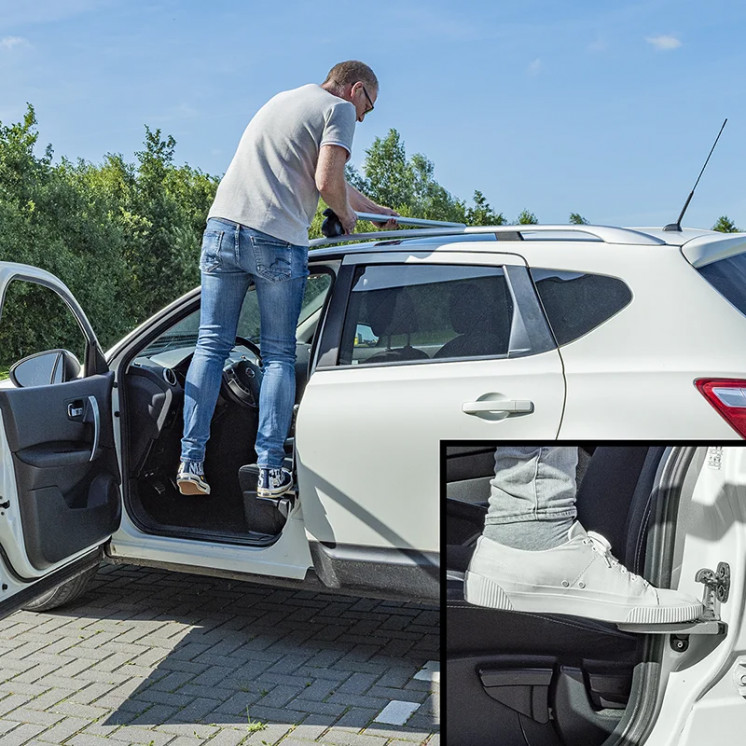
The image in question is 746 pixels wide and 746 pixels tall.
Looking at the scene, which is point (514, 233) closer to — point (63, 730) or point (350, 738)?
point (350, 738)

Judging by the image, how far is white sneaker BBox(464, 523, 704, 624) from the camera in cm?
191

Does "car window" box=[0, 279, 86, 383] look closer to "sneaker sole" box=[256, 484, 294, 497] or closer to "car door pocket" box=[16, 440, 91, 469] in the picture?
"car door pocket" box=[16, 440, 91, 469]

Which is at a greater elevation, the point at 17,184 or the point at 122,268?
the point at 17,184

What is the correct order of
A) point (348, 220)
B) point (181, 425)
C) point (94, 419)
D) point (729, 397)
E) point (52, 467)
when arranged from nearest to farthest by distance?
point (729, 397) → point (52, 467) → point (94, 419) → point (348, 220) → point (181, 425)

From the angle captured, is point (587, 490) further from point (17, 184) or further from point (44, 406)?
point (17, 184)

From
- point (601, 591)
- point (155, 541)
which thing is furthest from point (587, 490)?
point (155, 541)

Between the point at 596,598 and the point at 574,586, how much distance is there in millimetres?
52

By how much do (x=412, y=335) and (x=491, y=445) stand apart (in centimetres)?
183

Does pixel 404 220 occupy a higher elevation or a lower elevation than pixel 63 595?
higher

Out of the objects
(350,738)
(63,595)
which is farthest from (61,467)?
(350,738)

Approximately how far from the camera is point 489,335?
3559 millimetres

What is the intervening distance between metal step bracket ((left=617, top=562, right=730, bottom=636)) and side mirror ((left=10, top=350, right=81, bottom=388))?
2817 mm

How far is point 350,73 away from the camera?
14.5ft

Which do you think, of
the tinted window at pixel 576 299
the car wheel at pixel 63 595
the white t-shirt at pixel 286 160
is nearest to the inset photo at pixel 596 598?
the tinted window at pixel 576 299
